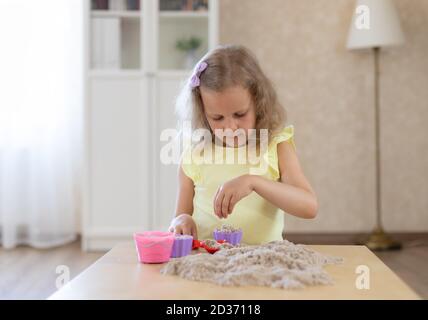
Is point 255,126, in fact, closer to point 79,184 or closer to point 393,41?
point 393,41

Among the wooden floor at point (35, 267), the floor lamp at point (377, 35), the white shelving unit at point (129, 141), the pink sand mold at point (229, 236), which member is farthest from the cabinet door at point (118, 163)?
the pink sand mold at point (229, 236)

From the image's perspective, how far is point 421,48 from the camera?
358cm

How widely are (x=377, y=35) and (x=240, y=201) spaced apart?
2278 mm

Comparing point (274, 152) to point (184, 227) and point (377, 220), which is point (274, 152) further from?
point (377, 220)

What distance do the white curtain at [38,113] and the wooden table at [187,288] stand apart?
2.74 m

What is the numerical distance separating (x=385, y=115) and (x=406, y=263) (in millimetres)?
1050

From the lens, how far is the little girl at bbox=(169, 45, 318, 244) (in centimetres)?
123

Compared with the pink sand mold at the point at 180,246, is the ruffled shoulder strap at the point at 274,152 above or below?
above

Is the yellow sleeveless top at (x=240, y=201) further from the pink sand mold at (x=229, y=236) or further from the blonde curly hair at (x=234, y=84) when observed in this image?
the pink sand mold at (x=229, y=236)

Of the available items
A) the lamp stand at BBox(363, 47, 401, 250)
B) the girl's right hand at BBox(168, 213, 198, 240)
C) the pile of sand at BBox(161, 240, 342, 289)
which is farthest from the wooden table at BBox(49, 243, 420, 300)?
the lamp stand at BBox(363, 47, 401, 250)

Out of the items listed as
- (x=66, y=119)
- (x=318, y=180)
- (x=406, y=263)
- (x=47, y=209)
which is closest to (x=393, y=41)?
(x=318, y=180)

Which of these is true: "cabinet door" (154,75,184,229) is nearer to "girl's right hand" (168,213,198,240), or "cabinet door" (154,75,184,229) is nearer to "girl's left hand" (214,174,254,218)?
"girl's right hand" (168,213,198,240)

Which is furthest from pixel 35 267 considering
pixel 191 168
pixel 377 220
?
pixel 377 220

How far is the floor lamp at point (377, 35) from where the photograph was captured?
3279mm
